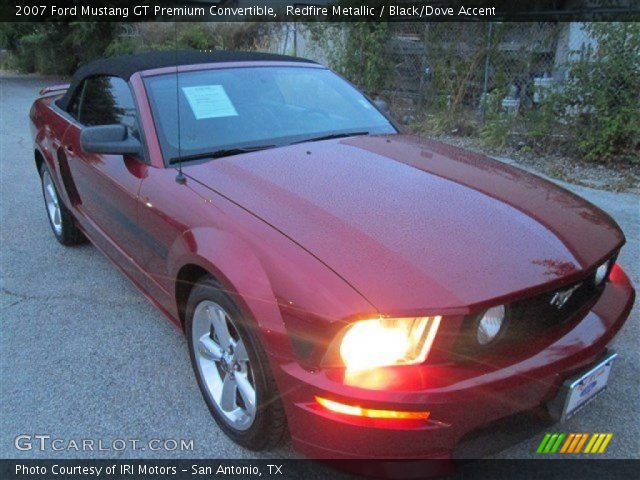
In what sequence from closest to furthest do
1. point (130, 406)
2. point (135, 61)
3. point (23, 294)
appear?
1. point (130, 406)
2. point (135, 61)
3. point (23, 294)

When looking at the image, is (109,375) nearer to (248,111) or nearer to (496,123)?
(248,111)

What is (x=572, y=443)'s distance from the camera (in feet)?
7.33

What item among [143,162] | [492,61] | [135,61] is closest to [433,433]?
[143,162]

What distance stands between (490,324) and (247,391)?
97 cm

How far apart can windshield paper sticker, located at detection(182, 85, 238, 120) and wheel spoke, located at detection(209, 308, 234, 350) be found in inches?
44.1

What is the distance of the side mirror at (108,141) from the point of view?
8.87 ft

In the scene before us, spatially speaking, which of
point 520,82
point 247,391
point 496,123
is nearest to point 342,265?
point 247,391

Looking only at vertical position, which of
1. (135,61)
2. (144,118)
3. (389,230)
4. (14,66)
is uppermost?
(135,61)

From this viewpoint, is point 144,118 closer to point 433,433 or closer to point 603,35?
point 433,433

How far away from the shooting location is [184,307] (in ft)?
8.40

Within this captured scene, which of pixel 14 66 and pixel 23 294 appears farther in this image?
pixel 14 66

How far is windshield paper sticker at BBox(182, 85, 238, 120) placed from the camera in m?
2.87

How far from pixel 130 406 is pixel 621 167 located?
5776mm

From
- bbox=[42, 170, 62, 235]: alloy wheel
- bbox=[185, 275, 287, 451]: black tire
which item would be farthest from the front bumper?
bbox=[42, 170, 62, 235]: alloy wheel
